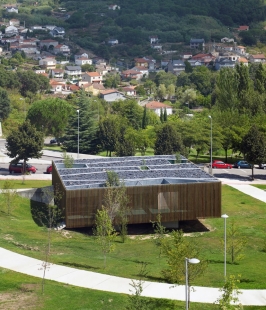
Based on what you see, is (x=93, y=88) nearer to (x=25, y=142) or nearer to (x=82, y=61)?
(x=82, y=61)

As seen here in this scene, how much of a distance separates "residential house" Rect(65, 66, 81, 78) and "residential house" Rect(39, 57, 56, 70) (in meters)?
4.34

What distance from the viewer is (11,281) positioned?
2566 centimetres

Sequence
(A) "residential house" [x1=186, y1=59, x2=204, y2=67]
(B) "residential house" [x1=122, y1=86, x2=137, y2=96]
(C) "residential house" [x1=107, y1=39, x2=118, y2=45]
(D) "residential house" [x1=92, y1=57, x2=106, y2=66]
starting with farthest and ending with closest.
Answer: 1. (C) "residential house" [x1=107, y1=39, x2=118, y2=45]
2. (D) "residential house" [x1=92, y1=57, x2=106, y2=66]
3. (A) "residential house" [x1=186, y1=59, x2=204, y2=67]
4. (B) "residential house" [x1=122, y1=86, x2=137, y2=96]

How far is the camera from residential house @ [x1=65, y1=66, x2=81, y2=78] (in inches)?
5655

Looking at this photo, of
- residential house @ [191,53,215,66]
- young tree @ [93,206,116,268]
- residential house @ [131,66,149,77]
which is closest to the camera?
young tree @ [93,206,116,268]

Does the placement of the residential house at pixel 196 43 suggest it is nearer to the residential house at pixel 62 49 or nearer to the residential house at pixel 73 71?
the residential house at pixel 62 49

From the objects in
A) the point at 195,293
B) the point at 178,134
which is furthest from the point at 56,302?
the point at 178,134

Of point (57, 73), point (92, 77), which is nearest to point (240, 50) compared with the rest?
point (92, 77)

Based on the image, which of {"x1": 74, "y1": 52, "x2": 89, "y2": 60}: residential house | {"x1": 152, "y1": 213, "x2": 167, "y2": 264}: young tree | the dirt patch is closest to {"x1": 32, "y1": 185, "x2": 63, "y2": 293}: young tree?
{"x1": 152, "y1": 213, "x2": 167, "y2": 264}: young tree

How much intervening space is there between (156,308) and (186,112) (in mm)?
75349

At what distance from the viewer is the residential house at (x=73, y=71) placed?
5655 inches

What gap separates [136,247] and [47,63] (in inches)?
4633

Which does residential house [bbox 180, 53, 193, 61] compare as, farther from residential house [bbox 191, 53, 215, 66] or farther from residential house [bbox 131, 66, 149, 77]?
residential house [bbox 131, 66, 149, 77]

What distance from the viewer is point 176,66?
150 metres
